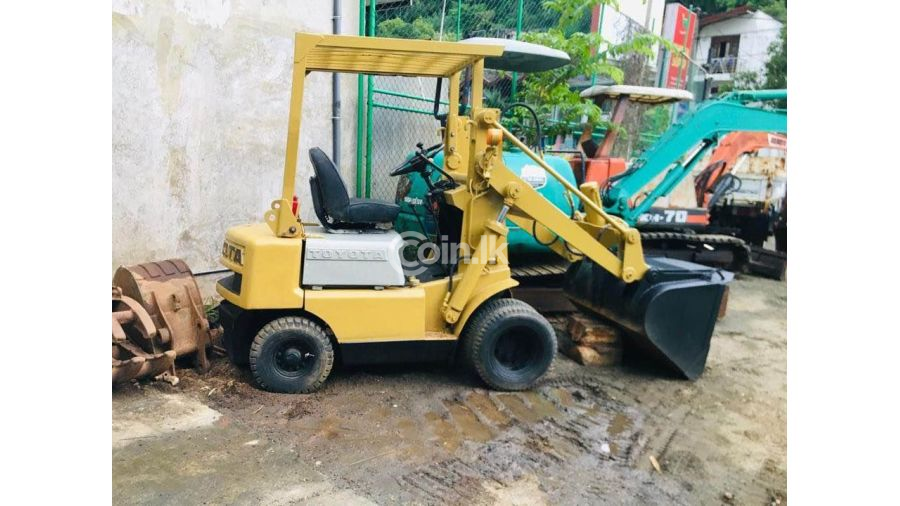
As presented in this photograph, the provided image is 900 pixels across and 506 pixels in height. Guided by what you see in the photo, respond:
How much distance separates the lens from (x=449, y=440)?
3.46 meters

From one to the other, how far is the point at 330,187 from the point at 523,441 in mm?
1964

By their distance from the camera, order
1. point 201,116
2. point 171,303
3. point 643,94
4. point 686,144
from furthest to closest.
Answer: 1. point 643,94
2. point 686,144
3. point 201,116
4. point 171,303

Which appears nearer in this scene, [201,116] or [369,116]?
[201,116]

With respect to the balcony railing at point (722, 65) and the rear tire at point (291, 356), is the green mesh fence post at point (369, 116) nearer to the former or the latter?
the rear tire at point (291, 356)

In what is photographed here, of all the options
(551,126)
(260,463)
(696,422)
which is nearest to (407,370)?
(260,463)

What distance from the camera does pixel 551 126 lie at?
8.30 meters

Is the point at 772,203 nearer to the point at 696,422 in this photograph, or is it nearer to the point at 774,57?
the point at 696,422

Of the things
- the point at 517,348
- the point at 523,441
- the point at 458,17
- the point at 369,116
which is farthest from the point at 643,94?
the point at 523,441

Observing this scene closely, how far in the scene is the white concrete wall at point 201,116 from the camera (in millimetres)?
4711

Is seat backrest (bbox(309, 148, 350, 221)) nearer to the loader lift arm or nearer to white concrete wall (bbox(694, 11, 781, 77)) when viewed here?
the loader lift arm

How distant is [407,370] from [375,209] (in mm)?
1187

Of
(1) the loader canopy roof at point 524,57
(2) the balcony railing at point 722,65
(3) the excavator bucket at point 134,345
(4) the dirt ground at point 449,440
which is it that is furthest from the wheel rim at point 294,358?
(2) the balcony railing at point 722,65

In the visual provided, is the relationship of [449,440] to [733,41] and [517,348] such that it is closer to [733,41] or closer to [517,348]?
[517,348]

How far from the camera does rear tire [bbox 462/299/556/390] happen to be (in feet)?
13.5
